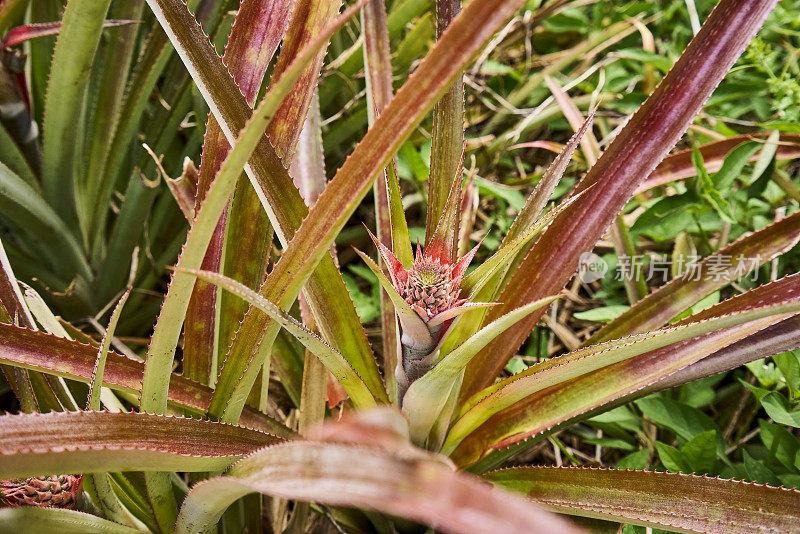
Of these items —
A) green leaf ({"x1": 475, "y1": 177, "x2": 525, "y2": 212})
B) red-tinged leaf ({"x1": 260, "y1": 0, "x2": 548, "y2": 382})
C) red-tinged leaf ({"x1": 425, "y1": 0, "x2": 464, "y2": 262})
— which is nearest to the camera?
red-tinged leaf ({"x1": 260, "y1": 0, "x2": 548, "y2": 382})

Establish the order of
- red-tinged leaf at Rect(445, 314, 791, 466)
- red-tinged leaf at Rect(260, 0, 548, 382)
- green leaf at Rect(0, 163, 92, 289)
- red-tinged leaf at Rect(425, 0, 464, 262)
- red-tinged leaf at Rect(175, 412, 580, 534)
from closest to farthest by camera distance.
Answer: red-tinged leaf at Rect(175, 412, 580, 534)
red-tinged leaf at Rect(260, 0, 548, 382)
red-tinged leaf at Rect(445, 314, 791, 466)
red-tinged leaf at Rect(425, 0, 464, 262)
green leaf at Rect(0, 163, 92, 289)

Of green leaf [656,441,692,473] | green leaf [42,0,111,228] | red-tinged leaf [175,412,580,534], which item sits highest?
green leaf [42,0,111,228]

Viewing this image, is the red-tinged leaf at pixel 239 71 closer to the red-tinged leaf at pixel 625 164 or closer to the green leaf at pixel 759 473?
the red-tinged leaf at pixel 625 164

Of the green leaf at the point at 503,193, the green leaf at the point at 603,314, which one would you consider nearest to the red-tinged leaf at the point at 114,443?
the green leaf at the point at 603,314

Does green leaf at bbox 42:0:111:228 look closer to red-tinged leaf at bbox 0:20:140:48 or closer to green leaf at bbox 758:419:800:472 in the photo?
red-tinged leaf at bbox 0:20:140:48

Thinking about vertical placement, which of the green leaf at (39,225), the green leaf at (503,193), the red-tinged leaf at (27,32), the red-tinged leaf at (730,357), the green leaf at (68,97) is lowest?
the red-tinged leaf at (730,357)

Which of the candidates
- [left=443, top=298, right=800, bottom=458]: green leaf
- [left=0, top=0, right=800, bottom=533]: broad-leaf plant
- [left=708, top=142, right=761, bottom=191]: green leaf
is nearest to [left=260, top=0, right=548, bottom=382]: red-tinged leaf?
[left=0, top=0, right=800, bottom=533]: broad-leaf plant

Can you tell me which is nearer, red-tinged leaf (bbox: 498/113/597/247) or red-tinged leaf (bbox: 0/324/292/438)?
red-tinged leaf (bbox: 0/324/292/438)

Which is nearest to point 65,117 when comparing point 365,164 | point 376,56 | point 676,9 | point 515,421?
point 376,56

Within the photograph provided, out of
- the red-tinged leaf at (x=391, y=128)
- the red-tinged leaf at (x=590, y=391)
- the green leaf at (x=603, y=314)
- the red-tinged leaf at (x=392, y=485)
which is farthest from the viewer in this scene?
the green leaf at (x=603, y=314)
